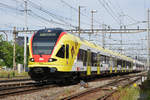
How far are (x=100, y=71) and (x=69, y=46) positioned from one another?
364 inches

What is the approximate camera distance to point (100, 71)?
25078 millimetres

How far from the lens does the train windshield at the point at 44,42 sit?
15617mm

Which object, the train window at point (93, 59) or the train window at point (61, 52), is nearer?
the train window at point (61, 52)

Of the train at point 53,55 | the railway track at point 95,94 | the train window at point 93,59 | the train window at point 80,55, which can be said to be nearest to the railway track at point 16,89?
the train at point 53,55

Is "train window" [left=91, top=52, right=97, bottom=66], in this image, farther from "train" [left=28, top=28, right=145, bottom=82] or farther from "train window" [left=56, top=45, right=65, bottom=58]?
"train window" [left=56, top=45, right=65, bottom=58]

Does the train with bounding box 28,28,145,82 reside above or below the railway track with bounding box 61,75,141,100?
above

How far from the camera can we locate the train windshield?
51.2 feet

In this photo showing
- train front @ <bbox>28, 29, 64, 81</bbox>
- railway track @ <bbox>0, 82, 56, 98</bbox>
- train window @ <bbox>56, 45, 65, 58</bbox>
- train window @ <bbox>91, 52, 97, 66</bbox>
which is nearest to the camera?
railway track @ <bbox>0, 82, 56, 98</bbox>

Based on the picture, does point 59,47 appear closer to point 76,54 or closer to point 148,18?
point 76,54

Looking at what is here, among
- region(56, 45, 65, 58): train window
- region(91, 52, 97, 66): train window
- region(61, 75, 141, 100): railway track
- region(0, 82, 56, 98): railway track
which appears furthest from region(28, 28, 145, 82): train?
region(91, 52, 97, 66): train window

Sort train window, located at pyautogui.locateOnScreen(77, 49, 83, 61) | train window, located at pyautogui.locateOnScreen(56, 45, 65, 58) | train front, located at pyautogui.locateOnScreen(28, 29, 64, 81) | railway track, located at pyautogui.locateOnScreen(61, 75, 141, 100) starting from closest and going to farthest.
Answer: railway track, located at pyautogui.locateOnScreen(61, 75, 141, 100) < train front, located at pyautogui.locateOnScreen(28, 29, 64, 81) < train window, located at pyautogui.locateOnScreen(56, 45, 65, 58) < train window, located at pyautogui.locateOnScreen(77, 49, 83, 61)

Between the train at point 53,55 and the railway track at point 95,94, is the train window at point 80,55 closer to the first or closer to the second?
A: the train at point 53,55

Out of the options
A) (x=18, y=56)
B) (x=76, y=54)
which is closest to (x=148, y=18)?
(x=76, y=54)

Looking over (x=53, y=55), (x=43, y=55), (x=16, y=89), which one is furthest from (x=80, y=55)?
(x=16, y=89)
